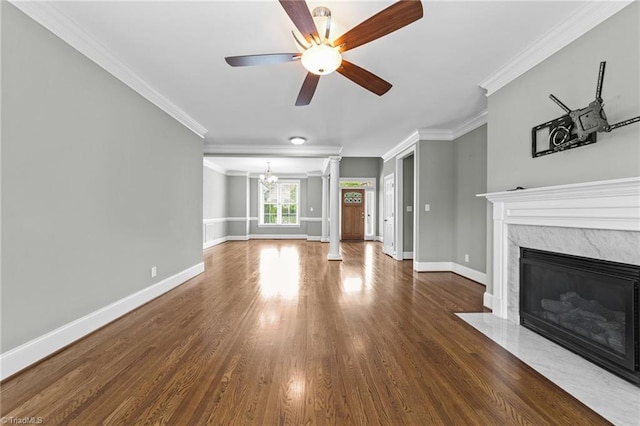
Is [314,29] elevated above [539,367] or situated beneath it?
elevated above

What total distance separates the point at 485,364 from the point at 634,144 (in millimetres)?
1742

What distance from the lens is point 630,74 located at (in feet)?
5.97

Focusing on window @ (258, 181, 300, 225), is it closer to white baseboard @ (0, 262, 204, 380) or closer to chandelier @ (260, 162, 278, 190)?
chandelier @ (260, 162, 278, 190)

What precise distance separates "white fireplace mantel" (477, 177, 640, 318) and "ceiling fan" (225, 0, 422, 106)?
159 centimetres

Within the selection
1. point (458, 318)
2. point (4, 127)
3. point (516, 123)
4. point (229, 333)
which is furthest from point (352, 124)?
point (4, 127)

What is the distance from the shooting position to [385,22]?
1725 mm

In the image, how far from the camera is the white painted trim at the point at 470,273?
4262mm

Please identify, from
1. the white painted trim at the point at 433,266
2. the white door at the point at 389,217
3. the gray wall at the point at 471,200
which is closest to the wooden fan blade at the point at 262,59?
the gray wall at the point at 471,200

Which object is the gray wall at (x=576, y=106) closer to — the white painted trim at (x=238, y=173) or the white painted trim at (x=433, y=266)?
the white painted trim at (x=433, y=266)

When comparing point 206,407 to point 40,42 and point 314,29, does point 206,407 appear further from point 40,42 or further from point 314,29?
point 40,42

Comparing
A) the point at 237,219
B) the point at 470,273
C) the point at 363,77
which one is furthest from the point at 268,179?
the point at 363,77

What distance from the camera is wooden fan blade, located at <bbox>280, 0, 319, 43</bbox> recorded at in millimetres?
1603

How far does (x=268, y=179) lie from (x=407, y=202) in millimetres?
4703

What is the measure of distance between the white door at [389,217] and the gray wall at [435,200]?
146 cm
